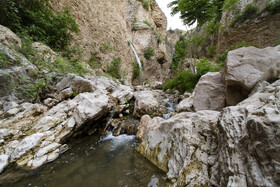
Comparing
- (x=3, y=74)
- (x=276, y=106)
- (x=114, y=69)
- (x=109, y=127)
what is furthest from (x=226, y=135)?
(x=114, y=69)

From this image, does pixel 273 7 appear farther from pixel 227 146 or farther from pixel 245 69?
pixel 227 146

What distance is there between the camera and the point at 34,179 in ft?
6.46

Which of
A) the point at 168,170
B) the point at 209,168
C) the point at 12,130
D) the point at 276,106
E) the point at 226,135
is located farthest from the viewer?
the point at 12,130

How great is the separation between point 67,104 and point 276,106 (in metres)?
4.61

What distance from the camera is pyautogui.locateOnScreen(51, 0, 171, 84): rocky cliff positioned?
29.2ft

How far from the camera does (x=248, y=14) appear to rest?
839cm

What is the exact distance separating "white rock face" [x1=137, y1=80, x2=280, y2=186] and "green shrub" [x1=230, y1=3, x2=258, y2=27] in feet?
37.4

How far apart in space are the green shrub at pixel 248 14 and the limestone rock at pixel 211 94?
9481 mm

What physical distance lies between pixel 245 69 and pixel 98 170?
4179 mm

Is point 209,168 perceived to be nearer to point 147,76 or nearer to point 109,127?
point 109,127

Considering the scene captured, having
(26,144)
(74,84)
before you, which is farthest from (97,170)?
(74,84)

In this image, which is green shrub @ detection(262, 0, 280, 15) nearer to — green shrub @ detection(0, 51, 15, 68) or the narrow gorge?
the narrow gorge

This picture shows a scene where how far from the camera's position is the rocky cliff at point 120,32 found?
8.90 metres

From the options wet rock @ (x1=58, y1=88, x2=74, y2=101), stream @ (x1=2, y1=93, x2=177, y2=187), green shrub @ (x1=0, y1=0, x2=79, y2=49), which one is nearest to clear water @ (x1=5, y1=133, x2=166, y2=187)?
stream @ (x1=2, y1=93, x2=177, y2=187)
